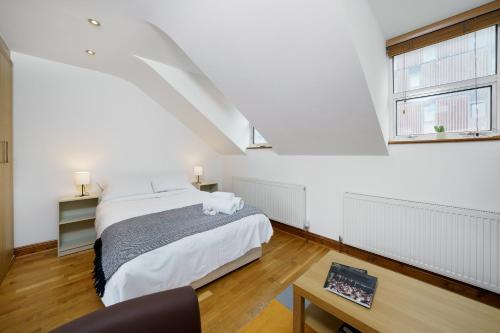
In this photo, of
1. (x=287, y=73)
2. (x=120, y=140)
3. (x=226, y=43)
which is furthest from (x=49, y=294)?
(x=287, y=73)

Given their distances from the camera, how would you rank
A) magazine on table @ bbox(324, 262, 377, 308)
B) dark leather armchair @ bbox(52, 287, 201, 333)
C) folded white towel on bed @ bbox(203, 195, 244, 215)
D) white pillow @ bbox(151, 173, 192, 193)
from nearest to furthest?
dark leather armchair @ bbox(52, 287, 201, 333)
magazine on table @ bbox(324, 262, 377, 308)
folded white towel on bed @ bbox(203, 195, 244, 215)
white pillow @ bbox(151, 173, 192, 193)

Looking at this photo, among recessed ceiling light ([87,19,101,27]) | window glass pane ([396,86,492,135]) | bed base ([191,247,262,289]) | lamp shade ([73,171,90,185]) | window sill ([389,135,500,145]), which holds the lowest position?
bed base ([191,247,262,289])

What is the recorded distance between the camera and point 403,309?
105 centimetres

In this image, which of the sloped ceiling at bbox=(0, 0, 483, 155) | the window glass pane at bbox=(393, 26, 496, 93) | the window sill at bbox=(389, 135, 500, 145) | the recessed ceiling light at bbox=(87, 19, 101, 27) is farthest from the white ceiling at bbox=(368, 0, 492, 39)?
the recessed ceiling light at bbox=(87, 19, 101, 27)

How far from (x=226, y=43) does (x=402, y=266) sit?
8.80ft

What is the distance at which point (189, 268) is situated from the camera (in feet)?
5.30

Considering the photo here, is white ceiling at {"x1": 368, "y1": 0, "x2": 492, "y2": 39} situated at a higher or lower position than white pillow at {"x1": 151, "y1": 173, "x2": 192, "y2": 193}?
higher

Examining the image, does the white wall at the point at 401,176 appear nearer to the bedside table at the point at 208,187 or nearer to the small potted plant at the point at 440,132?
the small potted plant at the point at 440,132

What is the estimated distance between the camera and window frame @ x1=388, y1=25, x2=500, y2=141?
1.65 metres

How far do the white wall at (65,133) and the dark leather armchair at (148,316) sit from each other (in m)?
2.72

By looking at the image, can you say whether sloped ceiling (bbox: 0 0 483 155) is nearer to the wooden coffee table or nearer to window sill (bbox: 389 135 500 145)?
window sill (bbox: 389 135 500 145)

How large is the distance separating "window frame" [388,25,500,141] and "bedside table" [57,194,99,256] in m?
3.59

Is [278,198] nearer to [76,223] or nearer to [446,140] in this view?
[446,140]

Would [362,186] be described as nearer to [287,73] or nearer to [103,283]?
[287,73]
